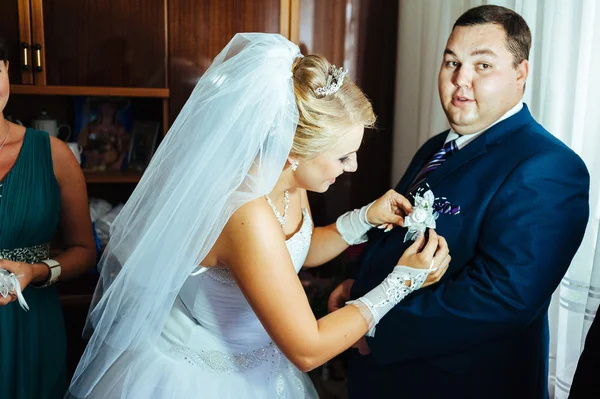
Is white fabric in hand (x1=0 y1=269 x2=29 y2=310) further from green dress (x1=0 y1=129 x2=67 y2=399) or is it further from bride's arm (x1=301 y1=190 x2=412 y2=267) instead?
bride's arm (x1=301 y1=190 x2=412 y2=267)

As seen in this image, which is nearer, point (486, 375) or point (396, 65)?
point (486, 375)

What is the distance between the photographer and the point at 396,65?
115 inches

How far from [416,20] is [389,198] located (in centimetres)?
123

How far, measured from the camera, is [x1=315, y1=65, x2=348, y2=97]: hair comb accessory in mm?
1476

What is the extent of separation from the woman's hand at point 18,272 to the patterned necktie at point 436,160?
1.10 metres

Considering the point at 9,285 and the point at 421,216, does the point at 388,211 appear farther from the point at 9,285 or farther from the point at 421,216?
the point at 9,285

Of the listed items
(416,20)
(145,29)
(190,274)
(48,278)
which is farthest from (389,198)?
(145,29)

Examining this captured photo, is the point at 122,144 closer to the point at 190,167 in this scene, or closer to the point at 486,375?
the point at 190,167

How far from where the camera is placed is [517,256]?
1.42 metres

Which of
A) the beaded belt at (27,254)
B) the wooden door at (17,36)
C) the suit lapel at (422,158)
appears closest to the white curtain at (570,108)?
the suit lapel at (422,158)

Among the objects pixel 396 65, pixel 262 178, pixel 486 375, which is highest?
pixel 396 65

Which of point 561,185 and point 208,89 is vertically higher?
point 208,89

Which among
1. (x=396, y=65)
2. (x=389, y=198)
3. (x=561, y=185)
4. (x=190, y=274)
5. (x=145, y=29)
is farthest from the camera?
(x=396, y=65)

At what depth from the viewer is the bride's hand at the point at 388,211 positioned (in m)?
1.74
